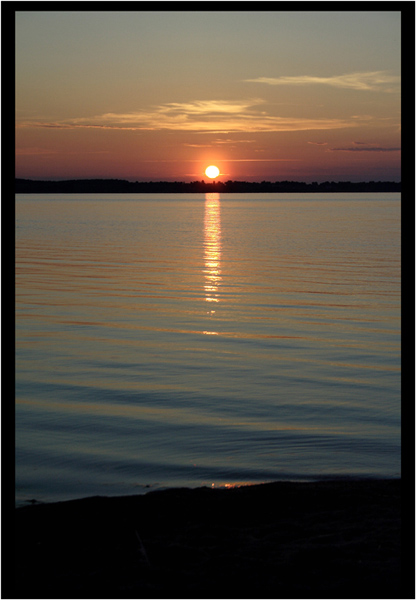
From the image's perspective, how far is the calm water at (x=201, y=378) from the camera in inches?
401

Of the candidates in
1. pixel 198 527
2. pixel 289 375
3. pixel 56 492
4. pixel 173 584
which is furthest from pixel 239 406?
pixel 173 584

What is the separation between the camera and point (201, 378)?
15180 millimetres

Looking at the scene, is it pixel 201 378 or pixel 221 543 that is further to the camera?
pixel 201 378

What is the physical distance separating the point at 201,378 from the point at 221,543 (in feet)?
27.8

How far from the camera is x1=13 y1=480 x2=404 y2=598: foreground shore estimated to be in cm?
578

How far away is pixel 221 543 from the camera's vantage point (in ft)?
22.1

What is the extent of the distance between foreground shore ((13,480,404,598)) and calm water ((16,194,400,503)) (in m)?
1.27

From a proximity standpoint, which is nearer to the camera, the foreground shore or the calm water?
the foreground shore

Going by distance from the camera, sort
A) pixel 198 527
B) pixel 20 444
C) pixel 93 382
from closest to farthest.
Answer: pixel 198 527 → pixel 20 444 → pixel 93 382

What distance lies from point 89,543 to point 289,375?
29.7 ft

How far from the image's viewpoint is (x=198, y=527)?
722cm

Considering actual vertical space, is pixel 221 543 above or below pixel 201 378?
below

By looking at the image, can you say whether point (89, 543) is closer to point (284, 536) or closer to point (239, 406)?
point (284, 536)

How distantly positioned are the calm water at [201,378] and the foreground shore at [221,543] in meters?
1.27
